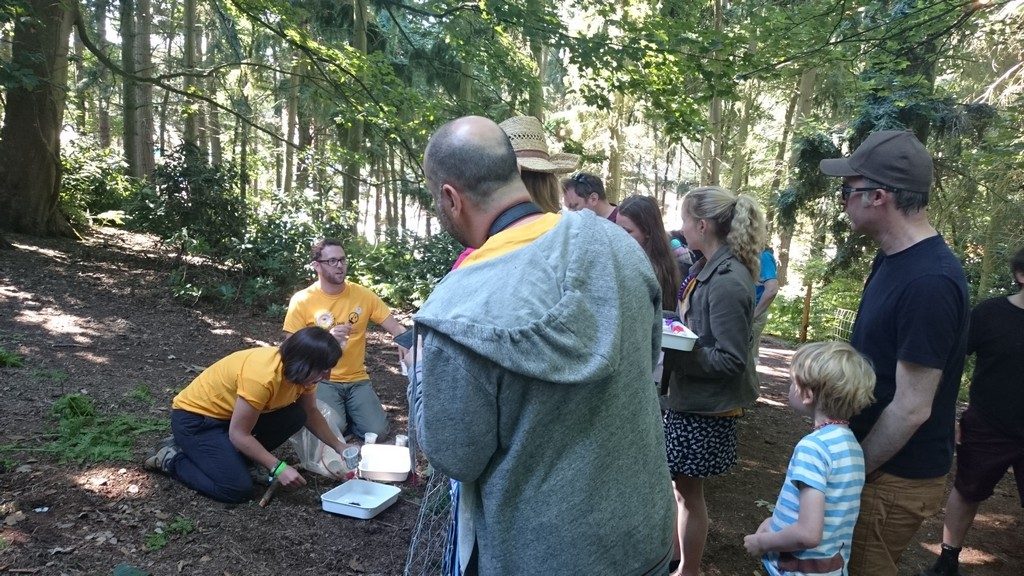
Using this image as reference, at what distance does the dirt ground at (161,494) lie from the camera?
9.82ft

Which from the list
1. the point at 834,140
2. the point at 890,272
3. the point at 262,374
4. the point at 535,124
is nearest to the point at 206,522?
the point at 262,374

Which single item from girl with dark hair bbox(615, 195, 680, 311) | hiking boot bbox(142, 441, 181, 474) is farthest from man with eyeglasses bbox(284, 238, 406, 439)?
girl with dark hair bbox(615, 195, 680, 311)

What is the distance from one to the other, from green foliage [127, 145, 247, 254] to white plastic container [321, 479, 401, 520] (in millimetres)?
5517

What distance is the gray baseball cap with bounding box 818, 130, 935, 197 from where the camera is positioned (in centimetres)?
192

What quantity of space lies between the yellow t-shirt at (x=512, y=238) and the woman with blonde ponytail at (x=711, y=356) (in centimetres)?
151

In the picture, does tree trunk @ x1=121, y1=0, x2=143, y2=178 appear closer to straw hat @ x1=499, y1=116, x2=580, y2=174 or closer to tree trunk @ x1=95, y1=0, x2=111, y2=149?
tree trunk @ x1=95, y1=0, x2=111, y2=149

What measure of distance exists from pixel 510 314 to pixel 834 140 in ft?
36.6

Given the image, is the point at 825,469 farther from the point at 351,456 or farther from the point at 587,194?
the point at 351,456

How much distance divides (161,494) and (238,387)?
2.19 feet

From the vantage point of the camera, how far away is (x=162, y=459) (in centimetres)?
361

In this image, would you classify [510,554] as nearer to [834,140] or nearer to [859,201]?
[859,201]

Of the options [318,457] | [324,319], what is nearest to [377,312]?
[324,319]

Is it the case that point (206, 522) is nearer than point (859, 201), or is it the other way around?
point (859, 201)

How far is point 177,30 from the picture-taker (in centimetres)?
Answer: 1731
